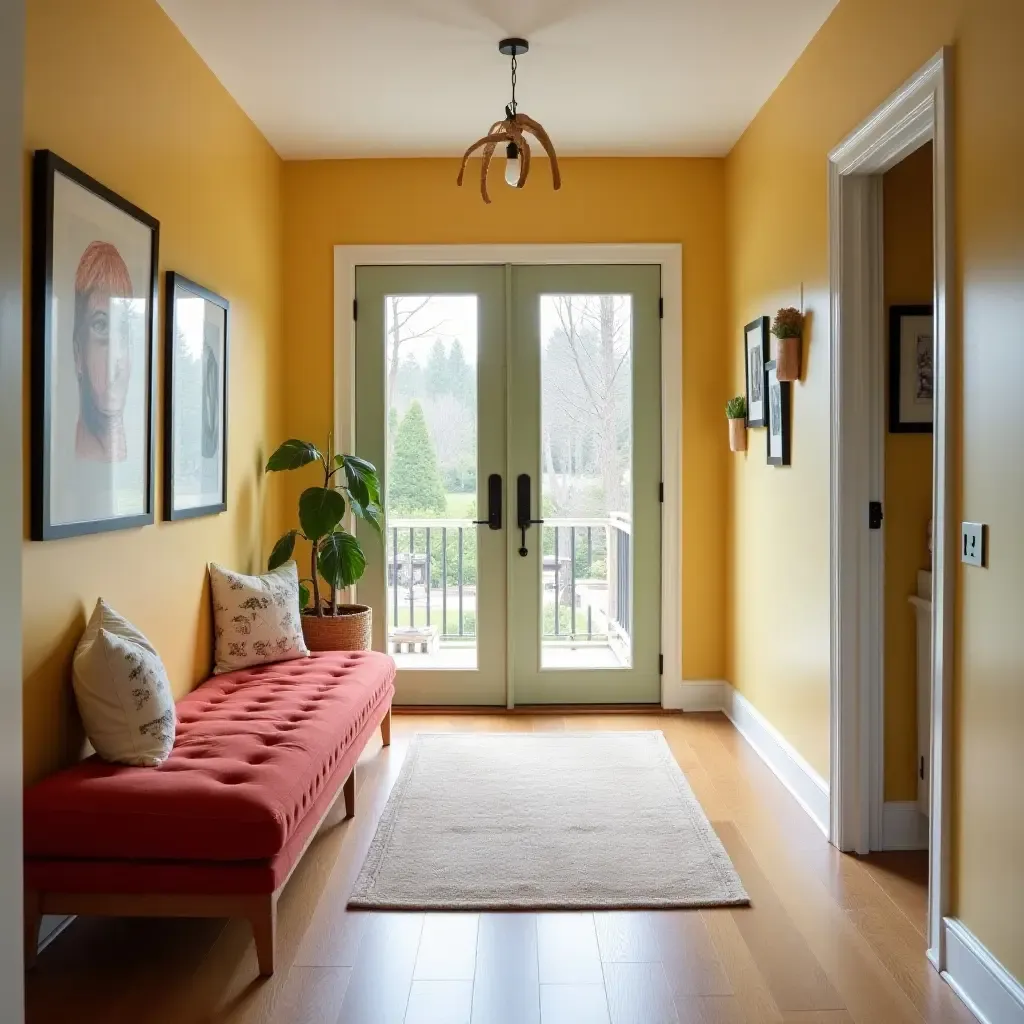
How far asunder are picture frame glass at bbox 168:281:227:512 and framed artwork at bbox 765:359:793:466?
224 centimetres

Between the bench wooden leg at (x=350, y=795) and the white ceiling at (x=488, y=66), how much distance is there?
2.71 m

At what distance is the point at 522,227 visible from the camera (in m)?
5.01

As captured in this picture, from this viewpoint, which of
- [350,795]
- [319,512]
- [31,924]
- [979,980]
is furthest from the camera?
[319,512]

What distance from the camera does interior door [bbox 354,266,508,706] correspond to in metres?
5.04

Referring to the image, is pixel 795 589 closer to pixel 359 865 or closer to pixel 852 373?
pixel 852 373

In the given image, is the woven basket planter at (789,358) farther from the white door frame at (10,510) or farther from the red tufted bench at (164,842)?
the white door frame at (10,510)

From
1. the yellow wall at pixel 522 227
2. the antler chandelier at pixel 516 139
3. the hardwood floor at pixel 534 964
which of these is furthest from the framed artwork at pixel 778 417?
the hardwood floor at pixel 534 964

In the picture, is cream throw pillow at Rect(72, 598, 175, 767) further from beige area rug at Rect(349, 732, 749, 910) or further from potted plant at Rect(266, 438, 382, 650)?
→ potted plant at Rect(266, 438, 382, 650)

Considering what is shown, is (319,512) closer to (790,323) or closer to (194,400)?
(194,400)

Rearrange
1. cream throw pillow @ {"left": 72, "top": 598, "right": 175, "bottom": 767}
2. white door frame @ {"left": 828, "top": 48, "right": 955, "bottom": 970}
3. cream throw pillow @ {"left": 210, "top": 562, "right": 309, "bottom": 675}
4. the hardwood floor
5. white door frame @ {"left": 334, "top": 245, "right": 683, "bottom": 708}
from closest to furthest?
the hardwood floor
cream throw pillow @ {"left": 72, "top": 598, "right": 175, "bottom": 767}
white door frame @ {"left": 828, "top": 48, "right": 955, "bottom": 970}
cream throw pillow @ {"left": 210, "top": 562, "right": 309, "bottom": 675}
white door frame @ {"left": 334, "top": 245, "right": 683, "bottom": 708}

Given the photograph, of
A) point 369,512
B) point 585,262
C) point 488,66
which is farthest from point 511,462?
point 488,66

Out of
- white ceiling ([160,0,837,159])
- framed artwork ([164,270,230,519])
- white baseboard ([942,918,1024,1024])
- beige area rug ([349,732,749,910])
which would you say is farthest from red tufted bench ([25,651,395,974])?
white ceiling ([160,0,837,159])

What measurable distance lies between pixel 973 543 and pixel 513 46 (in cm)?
252

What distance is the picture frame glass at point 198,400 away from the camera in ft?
11.4
